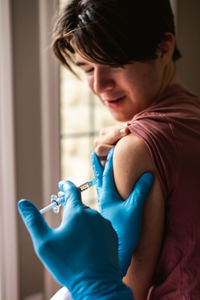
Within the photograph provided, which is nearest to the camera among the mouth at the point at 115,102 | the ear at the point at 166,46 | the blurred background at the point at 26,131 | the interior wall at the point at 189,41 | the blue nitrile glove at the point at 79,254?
the blue nitrile glove at the point at 79,254

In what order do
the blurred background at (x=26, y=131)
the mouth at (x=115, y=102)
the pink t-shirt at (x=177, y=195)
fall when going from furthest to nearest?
1. the blurred background at (x=26, y=131)
2. the mouth at (x=115, y=102)
3. the pink t-shirt at (x=177, y=195)

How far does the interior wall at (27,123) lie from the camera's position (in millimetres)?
1380

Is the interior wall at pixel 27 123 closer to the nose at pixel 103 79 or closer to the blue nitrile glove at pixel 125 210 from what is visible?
the nose at pixel 103 79

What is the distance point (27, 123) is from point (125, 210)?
914 mm

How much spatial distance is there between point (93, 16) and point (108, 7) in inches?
1.9

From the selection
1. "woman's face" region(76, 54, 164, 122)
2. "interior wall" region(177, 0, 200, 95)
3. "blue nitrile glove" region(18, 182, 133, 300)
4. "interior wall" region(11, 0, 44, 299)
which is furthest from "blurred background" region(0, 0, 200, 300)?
"interior wall" region(177, 0, 200, 95)

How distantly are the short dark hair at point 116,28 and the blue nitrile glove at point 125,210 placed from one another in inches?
12.1

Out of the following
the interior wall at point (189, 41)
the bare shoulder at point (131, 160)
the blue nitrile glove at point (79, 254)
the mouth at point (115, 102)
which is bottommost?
the blue nitrile glove at point (79, 254)

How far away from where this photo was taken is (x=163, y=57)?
87 cm

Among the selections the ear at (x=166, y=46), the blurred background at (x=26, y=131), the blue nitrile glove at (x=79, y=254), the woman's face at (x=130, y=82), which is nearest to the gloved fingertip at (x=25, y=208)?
the blue nitrile glove at (x=79, y=254)

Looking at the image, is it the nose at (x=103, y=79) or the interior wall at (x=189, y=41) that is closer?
the nose at (x=103, y=79)

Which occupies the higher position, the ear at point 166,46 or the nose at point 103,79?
the ear at point 166,46

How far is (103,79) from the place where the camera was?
34.7 inches

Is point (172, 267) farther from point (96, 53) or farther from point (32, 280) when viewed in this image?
point (32, 280)
